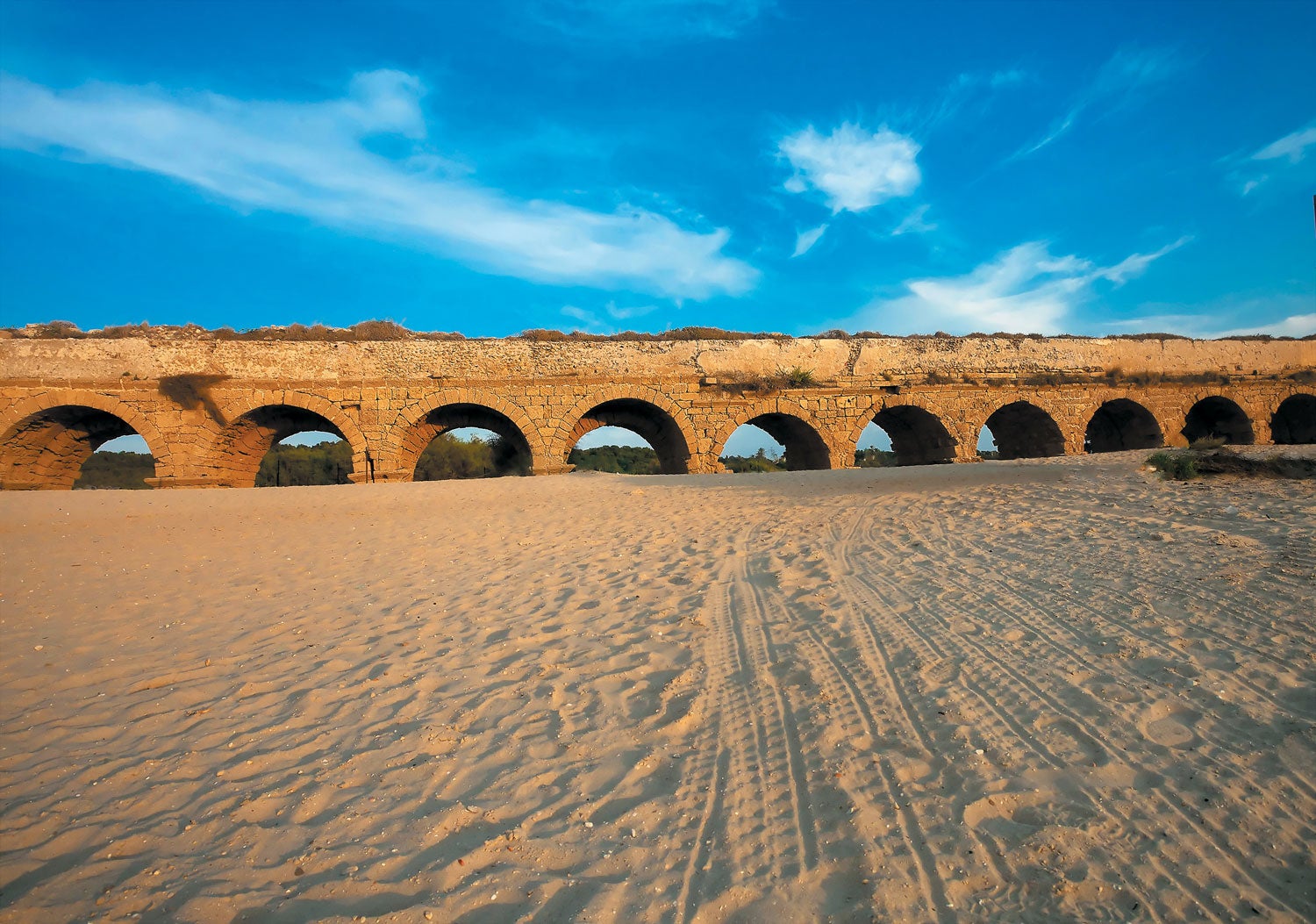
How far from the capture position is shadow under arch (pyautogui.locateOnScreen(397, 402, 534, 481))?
14.6 m

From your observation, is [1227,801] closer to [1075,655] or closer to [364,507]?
[1075,655]

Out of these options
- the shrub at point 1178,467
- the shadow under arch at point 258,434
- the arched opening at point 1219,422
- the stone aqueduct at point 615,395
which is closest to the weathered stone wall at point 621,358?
the stone aqueduct at point 615,395

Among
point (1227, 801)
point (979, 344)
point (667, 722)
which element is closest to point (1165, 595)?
point (1227, 801)

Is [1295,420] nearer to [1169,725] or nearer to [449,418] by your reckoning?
[1169,725]

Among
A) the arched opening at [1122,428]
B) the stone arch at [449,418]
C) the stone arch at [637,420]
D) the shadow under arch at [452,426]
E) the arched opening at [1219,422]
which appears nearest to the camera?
the stone arch at [449,418]

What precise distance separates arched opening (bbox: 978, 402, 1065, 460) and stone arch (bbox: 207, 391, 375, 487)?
16.6 m

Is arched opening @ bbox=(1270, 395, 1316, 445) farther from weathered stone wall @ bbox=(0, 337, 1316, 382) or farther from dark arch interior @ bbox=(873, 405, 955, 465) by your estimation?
dark arch interior @ bbox=(873, 405, 955, 465)

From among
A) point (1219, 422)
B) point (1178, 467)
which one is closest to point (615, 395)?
point (1178, 467)

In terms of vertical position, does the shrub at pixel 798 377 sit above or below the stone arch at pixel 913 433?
above

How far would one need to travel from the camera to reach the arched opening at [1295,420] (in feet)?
63.7

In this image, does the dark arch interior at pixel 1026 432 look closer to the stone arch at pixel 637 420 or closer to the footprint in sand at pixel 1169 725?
the stone arch at pixel 637 420

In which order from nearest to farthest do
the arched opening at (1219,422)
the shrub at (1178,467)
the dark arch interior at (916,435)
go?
the shrub at (1178,467)
the dark arch interior at (916,435)
the arched opening at (1219,422)

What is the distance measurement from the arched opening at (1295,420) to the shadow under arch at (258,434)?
28.0 meters

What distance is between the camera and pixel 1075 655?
3.21 meters
